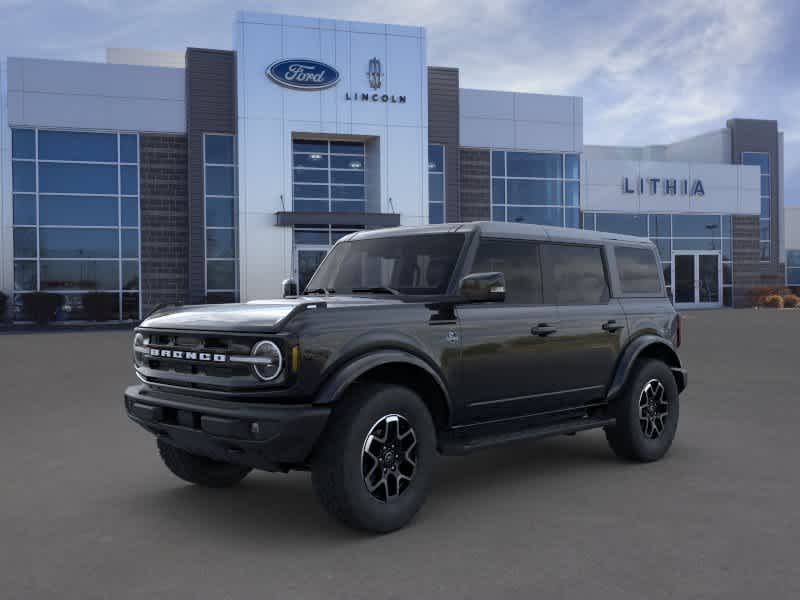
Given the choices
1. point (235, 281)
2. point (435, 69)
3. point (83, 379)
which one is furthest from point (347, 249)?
point (435, 69)

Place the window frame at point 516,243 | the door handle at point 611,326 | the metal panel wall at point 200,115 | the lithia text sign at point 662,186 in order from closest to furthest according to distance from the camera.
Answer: the window frame at point 516,243
the door handle at point 611,326
the metal panel wall at point 200,115
the lithia text sign at point 662,186

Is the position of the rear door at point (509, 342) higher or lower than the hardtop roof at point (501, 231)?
lower

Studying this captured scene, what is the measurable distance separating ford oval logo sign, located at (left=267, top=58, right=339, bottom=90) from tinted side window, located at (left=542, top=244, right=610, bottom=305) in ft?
80.1

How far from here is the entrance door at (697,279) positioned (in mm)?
39625

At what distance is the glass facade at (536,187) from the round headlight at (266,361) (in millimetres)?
29680

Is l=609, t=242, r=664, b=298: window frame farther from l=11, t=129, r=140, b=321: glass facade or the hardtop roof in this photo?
l=11, t=129, r=140, b=321: glass facade

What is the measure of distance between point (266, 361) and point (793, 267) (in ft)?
188

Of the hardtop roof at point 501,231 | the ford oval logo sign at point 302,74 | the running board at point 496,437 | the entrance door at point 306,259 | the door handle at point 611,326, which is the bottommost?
the running board at point 496,437

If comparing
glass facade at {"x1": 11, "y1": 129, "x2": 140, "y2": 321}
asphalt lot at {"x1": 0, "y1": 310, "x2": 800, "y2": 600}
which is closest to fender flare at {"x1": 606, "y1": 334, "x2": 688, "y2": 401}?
asphalt lot at {"x1": 0, "y1": 310, "x2": 800, "y2": 600}

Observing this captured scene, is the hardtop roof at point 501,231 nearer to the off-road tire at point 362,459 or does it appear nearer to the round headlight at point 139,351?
the off-road tire at point 362,459

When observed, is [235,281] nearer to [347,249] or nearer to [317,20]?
[317,20]

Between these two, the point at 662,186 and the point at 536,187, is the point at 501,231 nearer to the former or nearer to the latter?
the point at 536,187

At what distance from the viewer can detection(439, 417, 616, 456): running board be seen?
199 inches

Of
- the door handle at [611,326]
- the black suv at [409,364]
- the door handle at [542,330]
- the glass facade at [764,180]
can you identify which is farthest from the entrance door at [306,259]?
the glass facade at [764,180]
